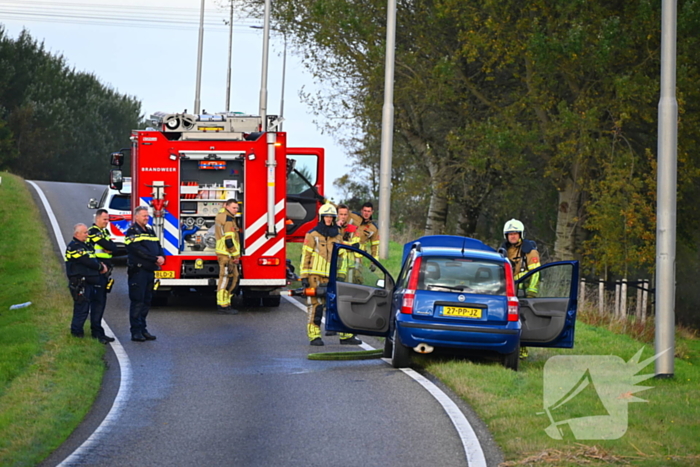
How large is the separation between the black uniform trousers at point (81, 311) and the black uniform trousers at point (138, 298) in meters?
0.47

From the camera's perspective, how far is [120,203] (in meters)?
24.2

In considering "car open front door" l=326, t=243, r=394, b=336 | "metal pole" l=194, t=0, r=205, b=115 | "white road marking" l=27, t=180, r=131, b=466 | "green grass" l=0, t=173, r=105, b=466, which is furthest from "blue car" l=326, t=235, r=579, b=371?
"metal pole" l=194, t=0, r=205, b=115

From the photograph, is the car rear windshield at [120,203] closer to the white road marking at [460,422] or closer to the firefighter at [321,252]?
the firefighter at [321,252]

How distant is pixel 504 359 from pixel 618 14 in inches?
658

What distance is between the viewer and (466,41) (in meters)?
28.7

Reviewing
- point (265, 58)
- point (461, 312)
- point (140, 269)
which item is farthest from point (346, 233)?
point (265, 58)

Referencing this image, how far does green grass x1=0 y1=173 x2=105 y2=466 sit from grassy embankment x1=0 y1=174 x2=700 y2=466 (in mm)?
11

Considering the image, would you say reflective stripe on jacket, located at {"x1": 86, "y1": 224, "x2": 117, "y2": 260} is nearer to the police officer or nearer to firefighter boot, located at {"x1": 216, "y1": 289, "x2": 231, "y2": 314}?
the police officer

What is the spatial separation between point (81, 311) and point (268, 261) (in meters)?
4.29

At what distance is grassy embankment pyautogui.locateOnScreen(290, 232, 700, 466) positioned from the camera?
8.43 metres

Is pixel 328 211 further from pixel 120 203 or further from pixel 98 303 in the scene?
pixel 120 203

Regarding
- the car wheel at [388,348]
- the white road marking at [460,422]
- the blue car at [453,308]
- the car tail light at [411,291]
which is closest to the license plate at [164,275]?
the blue car at [453,308]

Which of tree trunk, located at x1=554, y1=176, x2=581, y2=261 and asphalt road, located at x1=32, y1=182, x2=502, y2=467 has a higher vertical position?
Result: tree trunk, located at x1=554, y1=176, x2=581, y2=261

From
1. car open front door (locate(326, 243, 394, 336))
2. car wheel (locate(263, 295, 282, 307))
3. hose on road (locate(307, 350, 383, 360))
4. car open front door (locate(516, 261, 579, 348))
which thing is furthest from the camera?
car wheel (locate(263, 295, 282, 307))
